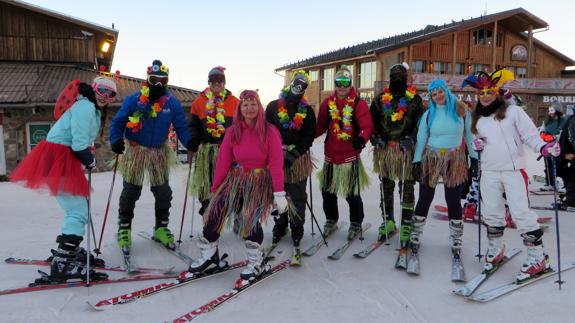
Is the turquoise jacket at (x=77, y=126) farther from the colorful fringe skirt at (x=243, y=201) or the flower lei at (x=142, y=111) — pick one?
the colorful fringe skirt at (x=243, y=201)

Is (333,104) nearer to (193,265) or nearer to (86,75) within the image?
(193,265)

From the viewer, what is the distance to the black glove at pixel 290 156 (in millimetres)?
3752

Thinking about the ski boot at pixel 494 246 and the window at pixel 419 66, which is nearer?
the ski boot at pixel 494 246

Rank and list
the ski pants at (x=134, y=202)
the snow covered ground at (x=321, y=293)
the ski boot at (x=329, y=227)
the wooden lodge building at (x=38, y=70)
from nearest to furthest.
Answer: the snow covered ground at (x=321, y=293) → the ski pants at (x=134, y=202) → the ski boot at (x=329, y=227) → the wooden lodge building at (x=38, y=70)

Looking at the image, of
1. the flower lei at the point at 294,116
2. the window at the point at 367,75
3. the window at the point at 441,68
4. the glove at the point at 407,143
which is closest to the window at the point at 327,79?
the window at the point at 367,75

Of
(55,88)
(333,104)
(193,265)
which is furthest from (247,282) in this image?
(55,88)

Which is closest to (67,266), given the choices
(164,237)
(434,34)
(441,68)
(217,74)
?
(164,237)

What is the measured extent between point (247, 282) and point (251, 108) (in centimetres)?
132

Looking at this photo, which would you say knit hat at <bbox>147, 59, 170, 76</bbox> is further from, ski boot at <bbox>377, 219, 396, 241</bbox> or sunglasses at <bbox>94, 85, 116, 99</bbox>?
ski boot at <bbox>377, 219, 396, 241</bbox>

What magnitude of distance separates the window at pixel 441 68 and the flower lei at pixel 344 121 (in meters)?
19.4

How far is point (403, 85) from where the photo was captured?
419 cm

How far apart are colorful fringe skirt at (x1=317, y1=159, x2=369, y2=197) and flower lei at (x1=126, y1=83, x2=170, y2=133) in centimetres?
178

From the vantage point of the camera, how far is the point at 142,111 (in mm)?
3863

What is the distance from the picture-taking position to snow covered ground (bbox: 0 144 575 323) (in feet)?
8.84
